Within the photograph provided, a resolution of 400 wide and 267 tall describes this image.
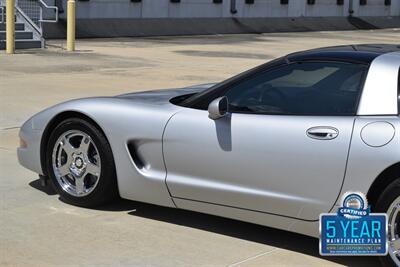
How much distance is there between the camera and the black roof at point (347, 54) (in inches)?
177

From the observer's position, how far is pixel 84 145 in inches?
207

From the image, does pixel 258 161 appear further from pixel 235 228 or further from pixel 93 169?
pixel 93 169

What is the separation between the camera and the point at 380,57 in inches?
175

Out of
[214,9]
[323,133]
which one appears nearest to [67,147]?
[323,133]

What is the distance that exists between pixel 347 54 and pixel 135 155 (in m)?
1.63

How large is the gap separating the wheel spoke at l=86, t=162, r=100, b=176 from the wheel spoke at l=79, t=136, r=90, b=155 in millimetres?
99

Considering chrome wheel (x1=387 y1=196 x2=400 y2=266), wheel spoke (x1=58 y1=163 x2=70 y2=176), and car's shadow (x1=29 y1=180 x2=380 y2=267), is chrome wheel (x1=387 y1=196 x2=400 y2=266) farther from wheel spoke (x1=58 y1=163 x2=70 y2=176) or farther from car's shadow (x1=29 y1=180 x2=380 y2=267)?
wheel spoke (x1=58 y1=163 x2=70 y2=176)

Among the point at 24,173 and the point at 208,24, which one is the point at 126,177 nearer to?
the point at 24,173

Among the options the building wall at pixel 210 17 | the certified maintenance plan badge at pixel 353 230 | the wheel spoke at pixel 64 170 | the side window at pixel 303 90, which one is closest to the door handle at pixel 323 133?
the side window at pixel 303 90

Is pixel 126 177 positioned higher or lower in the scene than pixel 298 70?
lower

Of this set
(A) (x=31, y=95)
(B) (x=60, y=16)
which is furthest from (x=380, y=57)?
(B) (x=60, y=16)

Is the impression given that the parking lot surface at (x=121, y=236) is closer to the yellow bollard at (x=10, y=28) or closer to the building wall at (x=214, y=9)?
the yellow bollard at (x=10, y=28)

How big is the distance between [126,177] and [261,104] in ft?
3.64

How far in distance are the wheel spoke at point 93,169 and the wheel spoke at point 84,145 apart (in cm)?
10
